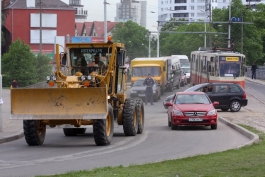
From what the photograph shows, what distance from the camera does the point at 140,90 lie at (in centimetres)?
4362

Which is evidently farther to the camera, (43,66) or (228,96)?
Result: (43,66)

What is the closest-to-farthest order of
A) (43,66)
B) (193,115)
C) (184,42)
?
(193,115) → (43,66) → (184,42)

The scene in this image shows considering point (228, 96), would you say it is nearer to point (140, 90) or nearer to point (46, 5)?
point (140, 90)

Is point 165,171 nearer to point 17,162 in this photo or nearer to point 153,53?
point 17,162

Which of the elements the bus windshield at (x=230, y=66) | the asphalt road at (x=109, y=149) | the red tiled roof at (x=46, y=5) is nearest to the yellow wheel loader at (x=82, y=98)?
the asphalt road at (x=109, y=149)

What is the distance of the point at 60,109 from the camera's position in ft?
58.5

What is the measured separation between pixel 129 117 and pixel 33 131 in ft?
11.4

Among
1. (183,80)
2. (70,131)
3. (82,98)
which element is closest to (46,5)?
(183,80)

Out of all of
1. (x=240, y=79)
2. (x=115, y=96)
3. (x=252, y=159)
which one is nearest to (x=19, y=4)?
(x=240, y=79)

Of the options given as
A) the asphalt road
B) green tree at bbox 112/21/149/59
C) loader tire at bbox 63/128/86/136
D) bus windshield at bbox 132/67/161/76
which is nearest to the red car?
the asphalt road

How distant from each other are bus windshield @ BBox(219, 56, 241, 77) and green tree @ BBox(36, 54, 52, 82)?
1099 inches

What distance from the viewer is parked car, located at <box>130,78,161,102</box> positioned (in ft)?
143

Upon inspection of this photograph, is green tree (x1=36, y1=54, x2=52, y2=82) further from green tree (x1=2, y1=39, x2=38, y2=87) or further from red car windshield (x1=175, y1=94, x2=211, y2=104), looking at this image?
red car windshield (x1=175, y1=94, x2=211, y2=104)

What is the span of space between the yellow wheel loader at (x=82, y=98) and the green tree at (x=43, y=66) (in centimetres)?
4785
